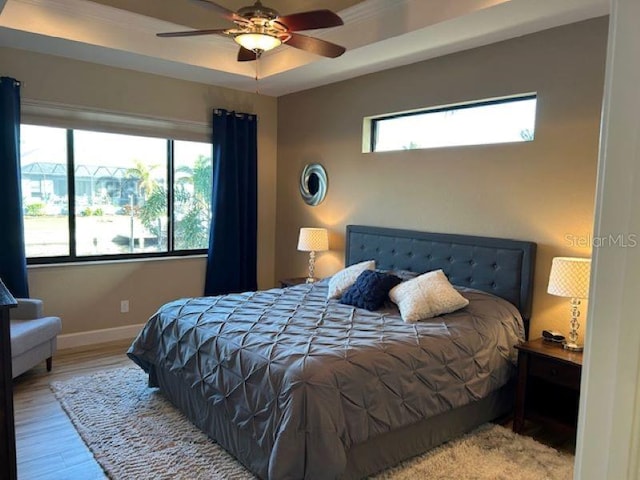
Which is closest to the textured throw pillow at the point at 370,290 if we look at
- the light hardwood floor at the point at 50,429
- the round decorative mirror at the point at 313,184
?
the round decorative mirror at the point at 313,184

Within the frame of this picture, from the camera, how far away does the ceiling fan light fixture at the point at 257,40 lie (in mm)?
2758

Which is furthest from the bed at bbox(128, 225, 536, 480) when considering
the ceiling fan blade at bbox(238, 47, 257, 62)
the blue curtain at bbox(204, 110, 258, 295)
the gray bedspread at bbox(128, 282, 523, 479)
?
the ceiling fan blade at bbox(238, 47, 257, 62)

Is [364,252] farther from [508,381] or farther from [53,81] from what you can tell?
[53,81]

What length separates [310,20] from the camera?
264 centimetres

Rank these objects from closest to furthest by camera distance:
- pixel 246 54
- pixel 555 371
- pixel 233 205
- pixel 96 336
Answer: pixel 555 371 < pixel 246 54 < pixel 96 336 < pixel 233 205

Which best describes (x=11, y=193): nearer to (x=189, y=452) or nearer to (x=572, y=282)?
(x=189, y=452)

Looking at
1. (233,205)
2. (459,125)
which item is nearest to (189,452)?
(233,205)

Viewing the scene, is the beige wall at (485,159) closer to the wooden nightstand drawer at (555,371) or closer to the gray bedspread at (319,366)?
the wooden nightstand drawer at (555,371)

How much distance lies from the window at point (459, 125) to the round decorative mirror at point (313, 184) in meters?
0.73

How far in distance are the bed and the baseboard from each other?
1444 millimetres

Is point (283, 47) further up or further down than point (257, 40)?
further up

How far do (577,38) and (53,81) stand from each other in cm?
427

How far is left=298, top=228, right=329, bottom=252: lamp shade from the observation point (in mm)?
4918

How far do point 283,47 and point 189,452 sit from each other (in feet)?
11.9
